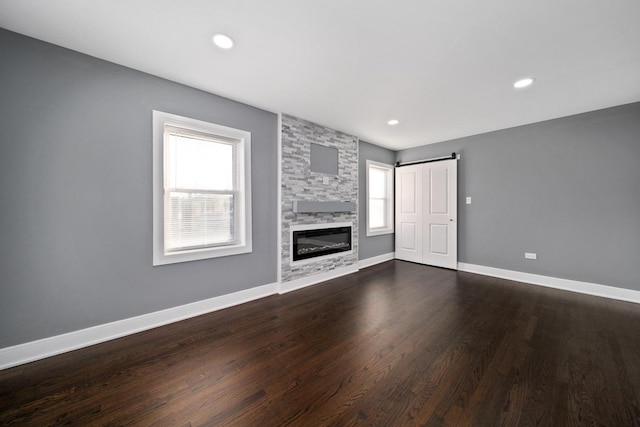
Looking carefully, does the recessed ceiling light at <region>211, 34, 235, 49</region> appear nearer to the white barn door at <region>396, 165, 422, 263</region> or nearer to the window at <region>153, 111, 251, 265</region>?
the window at <region>153, 111, 251, 265</region>

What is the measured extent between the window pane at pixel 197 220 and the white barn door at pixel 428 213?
12.9ft

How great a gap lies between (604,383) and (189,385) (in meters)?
2.98

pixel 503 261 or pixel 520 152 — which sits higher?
pixel 520 152

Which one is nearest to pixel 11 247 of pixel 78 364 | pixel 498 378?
pixel 78 364

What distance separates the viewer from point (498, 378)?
1790 millimetres

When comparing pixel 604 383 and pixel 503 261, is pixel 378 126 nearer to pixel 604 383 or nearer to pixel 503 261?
pixel 503 261

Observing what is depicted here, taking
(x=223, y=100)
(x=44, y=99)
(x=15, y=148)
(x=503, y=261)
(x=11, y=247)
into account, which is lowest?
(x=503, y=261)

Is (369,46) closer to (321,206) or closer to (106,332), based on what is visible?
(321,206)

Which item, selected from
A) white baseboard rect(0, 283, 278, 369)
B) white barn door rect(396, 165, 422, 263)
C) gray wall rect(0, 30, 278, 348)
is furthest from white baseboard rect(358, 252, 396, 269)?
gray wall rect(0, 30, 278, 348)

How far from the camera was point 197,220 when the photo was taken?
2.96 m

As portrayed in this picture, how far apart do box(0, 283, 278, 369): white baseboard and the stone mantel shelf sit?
1428 millimetres

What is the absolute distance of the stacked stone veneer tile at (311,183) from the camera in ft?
12.1

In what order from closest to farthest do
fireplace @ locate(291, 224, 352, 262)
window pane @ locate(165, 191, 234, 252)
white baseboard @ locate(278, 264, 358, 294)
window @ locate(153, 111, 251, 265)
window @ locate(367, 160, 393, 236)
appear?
1. window @ locate(153, 111, 251, 265)
2. window pane @ locate(165, 191, 234, 252)
3. white baseboard @ locate(278, 264, 358, 294)
4. fireplace @ locate(291, 224, 352, 262)
5. window @ locate(367, 160, 393, 236)

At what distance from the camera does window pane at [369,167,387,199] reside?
545 centimetres
